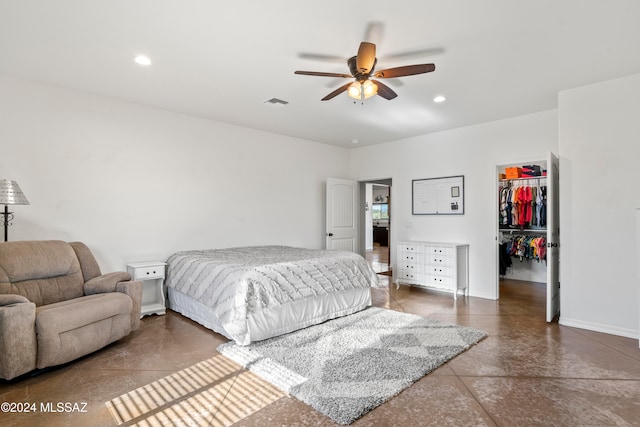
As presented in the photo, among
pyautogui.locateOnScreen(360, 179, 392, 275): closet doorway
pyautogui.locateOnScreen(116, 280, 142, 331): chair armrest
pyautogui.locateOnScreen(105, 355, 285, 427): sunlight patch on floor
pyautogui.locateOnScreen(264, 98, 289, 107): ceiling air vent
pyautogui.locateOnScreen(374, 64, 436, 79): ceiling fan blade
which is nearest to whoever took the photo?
pyautogui.locateOnScreen(105, 355, 285, 427): sunlight patch on floor

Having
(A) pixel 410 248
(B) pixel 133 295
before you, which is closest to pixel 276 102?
(B) pixel 133 295

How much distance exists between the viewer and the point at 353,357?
9.09ft

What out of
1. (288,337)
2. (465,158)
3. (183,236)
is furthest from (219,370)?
(465,158)

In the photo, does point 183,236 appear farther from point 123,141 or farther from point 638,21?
point 638,21

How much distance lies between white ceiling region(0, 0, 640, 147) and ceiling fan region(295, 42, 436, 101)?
0.19 m

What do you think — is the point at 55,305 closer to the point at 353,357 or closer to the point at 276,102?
the point at 353,357

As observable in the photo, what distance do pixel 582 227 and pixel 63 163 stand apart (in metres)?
5.77

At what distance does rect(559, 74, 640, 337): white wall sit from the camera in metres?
3.32

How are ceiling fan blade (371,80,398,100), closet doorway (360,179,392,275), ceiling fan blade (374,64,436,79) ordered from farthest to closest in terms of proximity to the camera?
closet doorway (360,179,392,275), ceiling fan blade (371,80,398,100), ceiling fan blade (374,64,436,79)

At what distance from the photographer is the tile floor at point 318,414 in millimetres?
1955

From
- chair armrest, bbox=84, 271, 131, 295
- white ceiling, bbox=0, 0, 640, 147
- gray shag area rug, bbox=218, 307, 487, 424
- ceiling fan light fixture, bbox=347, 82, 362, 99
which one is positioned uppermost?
white ceiling, bbox=0, 0, 640, 147

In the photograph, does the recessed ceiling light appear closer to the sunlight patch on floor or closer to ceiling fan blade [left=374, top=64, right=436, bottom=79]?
ceiling fan blade [left=374, top=64, right=436, bottom=79]

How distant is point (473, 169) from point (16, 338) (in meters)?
5.55

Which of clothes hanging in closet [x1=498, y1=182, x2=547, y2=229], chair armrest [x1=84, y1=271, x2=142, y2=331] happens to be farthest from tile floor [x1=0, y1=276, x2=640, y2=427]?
clothes hanging in closet [x1=498, y1=182, x2=547, y2=229]
